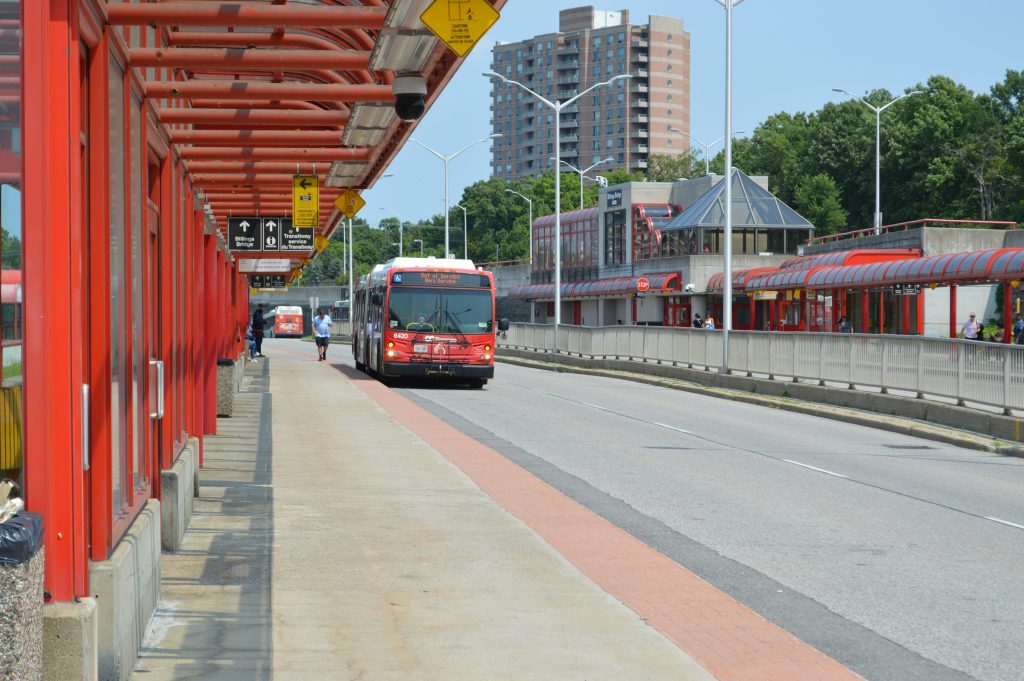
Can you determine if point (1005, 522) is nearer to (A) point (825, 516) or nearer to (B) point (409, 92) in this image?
(A) point (825, 516)

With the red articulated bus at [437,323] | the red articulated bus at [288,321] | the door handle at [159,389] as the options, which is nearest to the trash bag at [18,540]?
the door handle at [159,389]

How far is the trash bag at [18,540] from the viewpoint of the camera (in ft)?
13.1

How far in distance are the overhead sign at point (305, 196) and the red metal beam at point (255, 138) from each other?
2968 mm

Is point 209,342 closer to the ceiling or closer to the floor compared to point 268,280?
closer to the floor

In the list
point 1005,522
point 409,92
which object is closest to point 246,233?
point 1005,522

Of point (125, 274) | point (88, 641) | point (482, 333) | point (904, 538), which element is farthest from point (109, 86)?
point (482, 333)

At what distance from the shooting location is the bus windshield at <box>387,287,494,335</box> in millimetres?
31438

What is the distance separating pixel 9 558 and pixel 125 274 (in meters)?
2.80

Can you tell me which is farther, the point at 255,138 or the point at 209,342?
the point at 209,342

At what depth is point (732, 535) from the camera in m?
10.8

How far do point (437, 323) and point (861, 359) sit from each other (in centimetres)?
1083

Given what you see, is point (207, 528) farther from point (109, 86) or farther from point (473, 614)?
point (109, 86)

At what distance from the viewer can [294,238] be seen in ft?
77.0

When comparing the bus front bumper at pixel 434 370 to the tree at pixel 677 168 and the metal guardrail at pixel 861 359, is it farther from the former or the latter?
the tree at pixel 677 168
